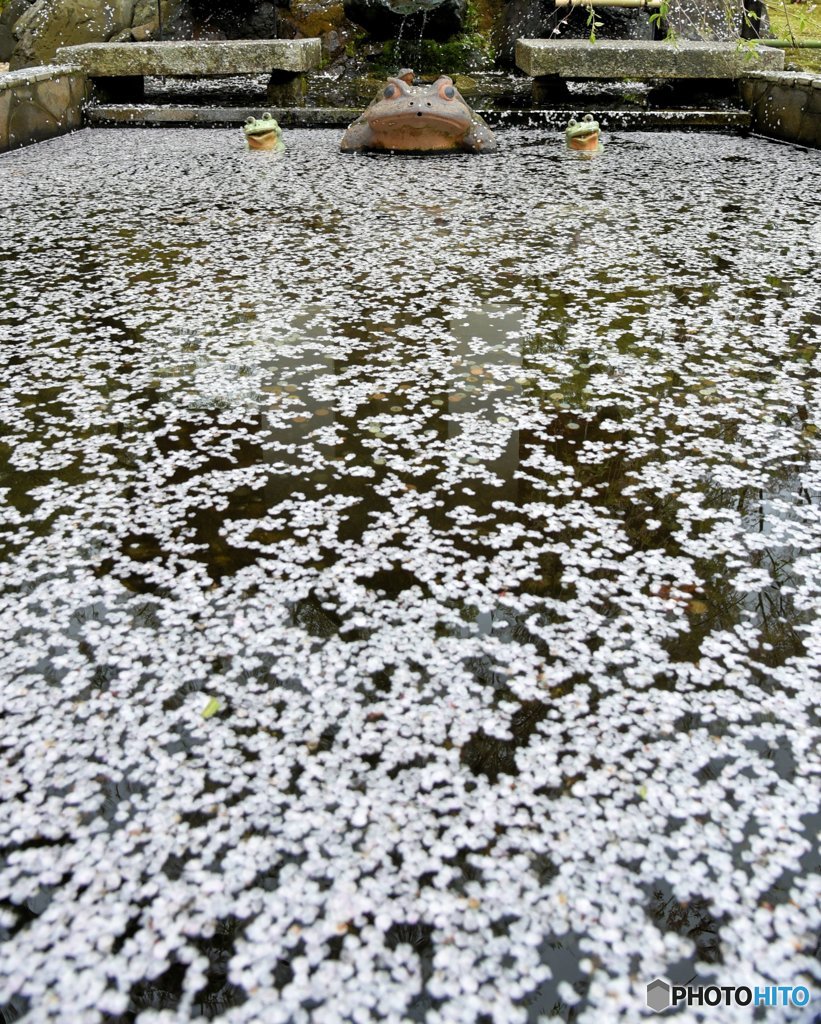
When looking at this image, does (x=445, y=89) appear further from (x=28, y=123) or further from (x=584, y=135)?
(x=28, y=123)

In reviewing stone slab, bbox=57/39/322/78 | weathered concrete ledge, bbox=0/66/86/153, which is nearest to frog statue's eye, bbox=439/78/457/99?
stone slab, bbox=57/39/322/78

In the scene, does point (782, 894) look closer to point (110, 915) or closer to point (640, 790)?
point (640, 790)

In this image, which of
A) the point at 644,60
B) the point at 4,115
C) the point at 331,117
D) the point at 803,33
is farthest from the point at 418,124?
the point at 803,33

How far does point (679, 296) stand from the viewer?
3566mm

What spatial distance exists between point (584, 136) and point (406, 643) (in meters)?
5.31

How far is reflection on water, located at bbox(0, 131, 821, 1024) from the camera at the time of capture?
3.90ft

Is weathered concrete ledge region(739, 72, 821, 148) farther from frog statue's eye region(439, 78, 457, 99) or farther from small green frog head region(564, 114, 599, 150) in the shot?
frog statue's eye region(439, 78, 457, 99)

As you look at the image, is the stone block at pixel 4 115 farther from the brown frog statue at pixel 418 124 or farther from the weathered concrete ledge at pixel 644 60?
the weathered concrete ledge at pixel 644 60

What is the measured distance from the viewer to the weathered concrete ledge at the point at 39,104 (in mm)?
6227

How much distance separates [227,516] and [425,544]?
481 mm

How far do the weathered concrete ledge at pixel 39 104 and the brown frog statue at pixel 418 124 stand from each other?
7.42ft

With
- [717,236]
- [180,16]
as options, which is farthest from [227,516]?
[180,16]

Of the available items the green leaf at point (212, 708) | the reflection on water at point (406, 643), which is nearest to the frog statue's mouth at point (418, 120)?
the reflection on water at point (406, 643)

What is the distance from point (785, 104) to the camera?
6.53 m
